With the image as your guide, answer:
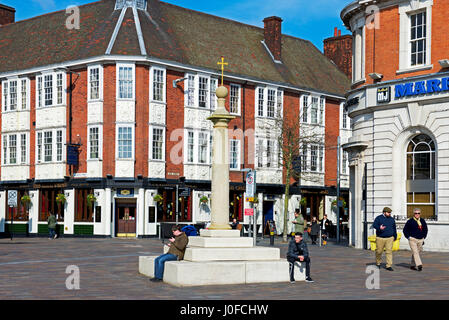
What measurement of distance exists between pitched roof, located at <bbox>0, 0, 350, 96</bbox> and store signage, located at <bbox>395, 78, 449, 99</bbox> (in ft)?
67.4

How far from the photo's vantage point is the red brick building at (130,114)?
4566 centimetres

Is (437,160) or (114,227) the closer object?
(437,160)

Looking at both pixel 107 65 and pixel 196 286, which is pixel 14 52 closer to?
pixel 107 65

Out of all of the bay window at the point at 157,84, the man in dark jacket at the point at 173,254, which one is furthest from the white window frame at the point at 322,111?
the man in dark jacket at the point at 173,254

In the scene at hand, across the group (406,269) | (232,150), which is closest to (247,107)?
(232,150)

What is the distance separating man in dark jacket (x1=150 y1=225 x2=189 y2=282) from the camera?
16594 mm

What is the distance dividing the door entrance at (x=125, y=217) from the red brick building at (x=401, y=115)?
17.4 metres

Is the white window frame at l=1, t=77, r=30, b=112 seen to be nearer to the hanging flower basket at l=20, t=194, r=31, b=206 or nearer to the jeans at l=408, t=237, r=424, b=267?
the hanging flower basket at l=20, t=194, r=31, b=206

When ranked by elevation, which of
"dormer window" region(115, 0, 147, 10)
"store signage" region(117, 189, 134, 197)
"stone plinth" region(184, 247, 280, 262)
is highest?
"dormer window" region(115, 0, 147, 10)

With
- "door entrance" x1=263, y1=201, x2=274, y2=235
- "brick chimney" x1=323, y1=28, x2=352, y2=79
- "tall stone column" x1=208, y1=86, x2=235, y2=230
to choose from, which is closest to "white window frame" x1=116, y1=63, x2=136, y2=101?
"door entrance" x1=263, y1=201, x2=274, y2=235

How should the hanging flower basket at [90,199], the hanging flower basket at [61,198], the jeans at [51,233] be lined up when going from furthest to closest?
1. the hanging flower basket at [61,198]
2. the hanging flower basket at [90,199]
3. the jeans at [51,233]

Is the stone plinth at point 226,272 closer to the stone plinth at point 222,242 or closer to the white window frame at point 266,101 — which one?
the stone plinth at point 222,242
